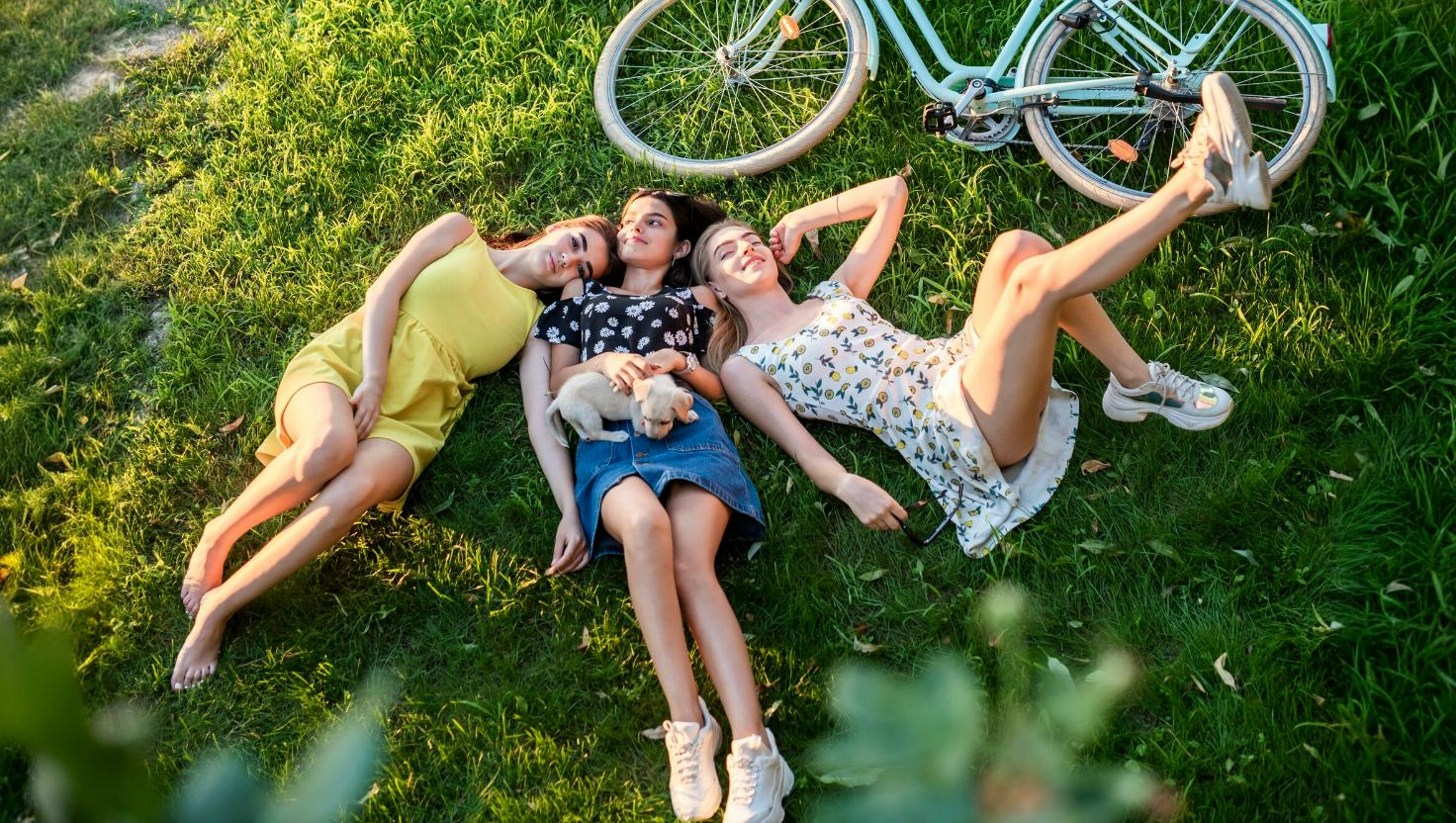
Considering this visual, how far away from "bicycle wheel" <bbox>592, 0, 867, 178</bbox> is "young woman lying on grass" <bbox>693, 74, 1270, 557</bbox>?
80cm

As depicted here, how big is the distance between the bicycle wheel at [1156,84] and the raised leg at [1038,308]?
3.86 feet

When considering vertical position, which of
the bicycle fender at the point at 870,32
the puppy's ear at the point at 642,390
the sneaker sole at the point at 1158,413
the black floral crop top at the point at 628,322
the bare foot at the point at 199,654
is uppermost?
the bicycle fender at the point at 870,32

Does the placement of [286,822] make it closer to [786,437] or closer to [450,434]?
[786,437]

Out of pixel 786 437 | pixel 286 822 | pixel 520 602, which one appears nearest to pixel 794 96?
pixel 786 437

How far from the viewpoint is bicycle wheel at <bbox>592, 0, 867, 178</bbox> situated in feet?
17.1

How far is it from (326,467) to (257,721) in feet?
3.02

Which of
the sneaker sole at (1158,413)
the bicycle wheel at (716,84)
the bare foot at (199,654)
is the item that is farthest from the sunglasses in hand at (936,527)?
the bare foot at (199,654)

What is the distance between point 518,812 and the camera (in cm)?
346

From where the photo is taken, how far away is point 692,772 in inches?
134

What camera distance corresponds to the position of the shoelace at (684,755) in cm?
339

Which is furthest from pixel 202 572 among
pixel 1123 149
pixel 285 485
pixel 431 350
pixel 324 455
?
pixel 1123 149

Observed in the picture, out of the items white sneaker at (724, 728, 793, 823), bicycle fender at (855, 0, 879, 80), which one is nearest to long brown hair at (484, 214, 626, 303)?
bicycle fender at (855, 0, 879, 80)

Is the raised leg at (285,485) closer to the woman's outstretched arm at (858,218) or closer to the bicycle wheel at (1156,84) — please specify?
the woman's outstretched arm at (858,218)

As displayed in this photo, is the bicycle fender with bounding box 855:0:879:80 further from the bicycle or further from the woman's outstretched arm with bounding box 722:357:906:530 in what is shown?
the woman's outstretched arm with bounding box 722:357:906:530
